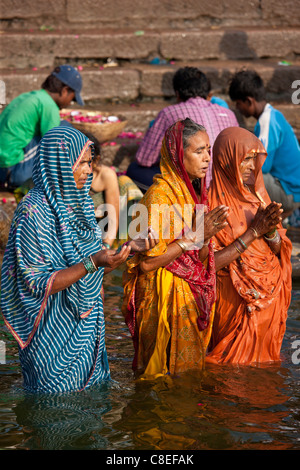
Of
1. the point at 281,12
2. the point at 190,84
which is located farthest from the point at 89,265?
the point at 281,12

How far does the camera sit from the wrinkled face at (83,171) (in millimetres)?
3845

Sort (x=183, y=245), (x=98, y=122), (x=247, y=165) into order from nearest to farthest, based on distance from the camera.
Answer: (x=183, y=245) → (x=247, y=165) → (x=98, y=122)

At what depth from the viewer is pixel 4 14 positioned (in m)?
9.72

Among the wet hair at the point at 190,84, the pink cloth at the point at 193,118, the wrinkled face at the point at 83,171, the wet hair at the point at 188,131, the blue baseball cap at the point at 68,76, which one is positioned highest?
the blue baseball cap at the point at 68,76

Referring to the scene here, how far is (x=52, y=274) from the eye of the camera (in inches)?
142

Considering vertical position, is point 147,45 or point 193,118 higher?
point 147,45

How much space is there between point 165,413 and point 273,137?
4.20 meters

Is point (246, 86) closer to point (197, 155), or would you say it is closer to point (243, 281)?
point (243, 281)

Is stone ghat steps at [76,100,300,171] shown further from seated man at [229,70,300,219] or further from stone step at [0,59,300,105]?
seated man at [229,70,300,219]

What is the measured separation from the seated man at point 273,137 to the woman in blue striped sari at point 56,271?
156 inches

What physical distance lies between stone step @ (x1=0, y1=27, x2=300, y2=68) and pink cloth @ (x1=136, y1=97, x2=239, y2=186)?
307 centimetres

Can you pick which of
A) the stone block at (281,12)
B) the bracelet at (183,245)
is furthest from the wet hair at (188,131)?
the stone block at (281,12)

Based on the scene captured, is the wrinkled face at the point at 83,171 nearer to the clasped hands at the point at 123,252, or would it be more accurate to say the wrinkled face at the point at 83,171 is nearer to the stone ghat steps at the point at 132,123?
the clasped hands at the point at 123,252

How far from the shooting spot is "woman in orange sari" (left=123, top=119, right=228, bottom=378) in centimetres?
422
